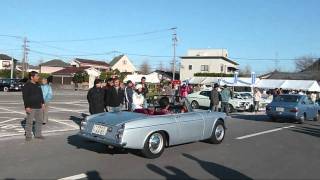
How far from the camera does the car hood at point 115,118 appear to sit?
371 inches

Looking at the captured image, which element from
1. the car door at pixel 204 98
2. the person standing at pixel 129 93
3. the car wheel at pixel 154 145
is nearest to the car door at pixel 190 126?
the car wheel at pixel 154 145

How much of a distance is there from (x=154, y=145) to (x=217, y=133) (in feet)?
9.69

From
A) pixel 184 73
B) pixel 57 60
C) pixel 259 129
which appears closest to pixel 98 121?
pixel 259 129

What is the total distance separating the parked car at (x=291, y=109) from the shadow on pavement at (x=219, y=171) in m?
12.1

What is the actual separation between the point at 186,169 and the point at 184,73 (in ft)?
268

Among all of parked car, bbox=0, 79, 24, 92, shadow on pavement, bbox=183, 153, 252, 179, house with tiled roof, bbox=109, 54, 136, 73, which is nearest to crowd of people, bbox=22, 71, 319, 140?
shadow on pavement, bbox=183, 153, 252, 179

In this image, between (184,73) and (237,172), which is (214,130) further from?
(184,73)

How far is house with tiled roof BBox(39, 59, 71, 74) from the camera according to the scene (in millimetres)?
113688

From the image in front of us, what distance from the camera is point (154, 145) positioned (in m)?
9.72

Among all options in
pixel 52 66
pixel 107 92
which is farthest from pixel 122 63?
pixel 107 92

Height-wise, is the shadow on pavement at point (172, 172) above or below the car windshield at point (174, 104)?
below

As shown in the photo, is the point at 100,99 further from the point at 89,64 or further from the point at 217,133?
the point at 89,64

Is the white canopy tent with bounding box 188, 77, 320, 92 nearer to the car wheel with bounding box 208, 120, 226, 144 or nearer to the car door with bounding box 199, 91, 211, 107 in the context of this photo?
the car door with bounding box 199, 91, 211, 107

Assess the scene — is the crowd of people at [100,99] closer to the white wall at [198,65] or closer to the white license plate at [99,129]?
the white license plate at [99,129]
